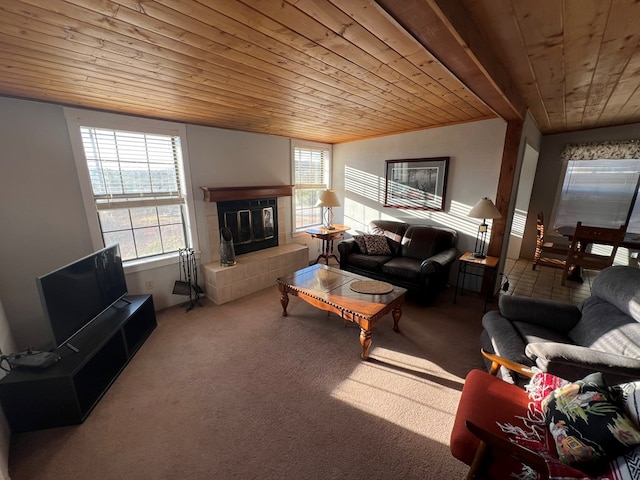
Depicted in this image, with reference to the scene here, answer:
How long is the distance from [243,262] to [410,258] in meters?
2.40

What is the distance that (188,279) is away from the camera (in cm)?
333

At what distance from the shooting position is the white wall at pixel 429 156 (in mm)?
3340

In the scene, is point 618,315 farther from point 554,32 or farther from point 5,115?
point 5,115

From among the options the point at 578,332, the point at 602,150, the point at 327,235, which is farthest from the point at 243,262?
the point at 602,150

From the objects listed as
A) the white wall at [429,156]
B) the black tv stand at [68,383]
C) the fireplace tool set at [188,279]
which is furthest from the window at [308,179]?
the black tv stand at [68,383]

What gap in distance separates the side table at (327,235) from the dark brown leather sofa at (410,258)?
1.62ft

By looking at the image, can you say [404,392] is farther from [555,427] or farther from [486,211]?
[486,211]

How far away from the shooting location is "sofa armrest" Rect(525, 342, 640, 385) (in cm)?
137

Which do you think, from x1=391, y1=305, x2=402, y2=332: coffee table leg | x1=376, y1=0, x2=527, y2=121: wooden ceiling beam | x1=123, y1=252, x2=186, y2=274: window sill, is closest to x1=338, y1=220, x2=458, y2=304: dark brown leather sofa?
x1=391, y1=305, x2=402, y2=332: coffee table leg

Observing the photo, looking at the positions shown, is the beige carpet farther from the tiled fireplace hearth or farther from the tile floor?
the tile floor

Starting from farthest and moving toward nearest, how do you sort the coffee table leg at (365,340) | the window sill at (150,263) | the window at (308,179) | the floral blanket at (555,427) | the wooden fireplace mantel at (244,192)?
1. the window at (308,179)
2. the wooden fireplace mantel at (244,192)
3. the window sill at (150,263)
4. the coffee table leg at (365,340)
5. the floral blanket at (555,427)

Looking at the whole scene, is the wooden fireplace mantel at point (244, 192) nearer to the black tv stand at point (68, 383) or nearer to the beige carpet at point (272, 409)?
the beige carpet at point (272, 409)

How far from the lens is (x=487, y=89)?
6.23ft

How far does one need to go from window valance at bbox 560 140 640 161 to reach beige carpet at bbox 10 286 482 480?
3.96 metres
